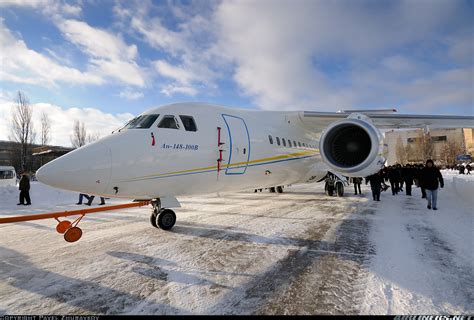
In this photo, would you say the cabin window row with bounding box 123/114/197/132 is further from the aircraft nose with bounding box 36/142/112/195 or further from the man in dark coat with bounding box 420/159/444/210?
the man in dark coat with bounding box 420/159/444/210

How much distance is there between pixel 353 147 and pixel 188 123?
5128 mm

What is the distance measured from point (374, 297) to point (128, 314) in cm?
238

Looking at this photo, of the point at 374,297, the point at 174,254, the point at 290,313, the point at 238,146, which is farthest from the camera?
the point at 238,146

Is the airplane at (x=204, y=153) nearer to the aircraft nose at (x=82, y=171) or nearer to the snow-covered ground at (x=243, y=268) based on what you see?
the aircraft nose at (x=82, y=171)

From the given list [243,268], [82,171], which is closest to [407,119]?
[243,268]

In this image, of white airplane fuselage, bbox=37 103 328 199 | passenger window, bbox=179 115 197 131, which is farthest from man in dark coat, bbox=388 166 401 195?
passenger window, bbox=179 115 197 131

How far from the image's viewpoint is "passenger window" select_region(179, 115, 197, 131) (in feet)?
19.3

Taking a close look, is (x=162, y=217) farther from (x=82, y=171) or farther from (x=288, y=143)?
(x=288, y=143)

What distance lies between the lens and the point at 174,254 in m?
4.26

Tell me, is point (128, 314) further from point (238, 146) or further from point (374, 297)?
point (238, 146)

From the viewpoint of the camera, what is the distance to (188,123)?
595 cm

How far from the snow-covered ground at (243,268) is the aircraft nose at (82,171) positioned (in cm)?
107

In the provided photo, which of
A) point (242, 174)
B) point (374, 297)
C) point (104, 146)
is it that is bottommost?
point (374, 297)

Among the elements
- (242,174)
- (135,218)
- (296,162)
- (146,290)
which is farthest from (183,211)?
(146,290)
